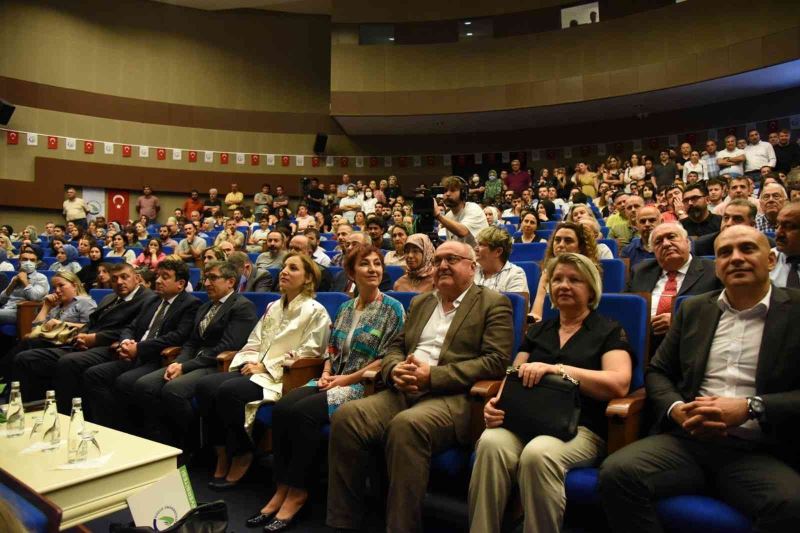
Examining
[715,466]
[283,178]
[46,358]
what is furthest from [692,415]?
[283,178]

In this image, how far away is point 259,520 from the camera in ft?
6.65

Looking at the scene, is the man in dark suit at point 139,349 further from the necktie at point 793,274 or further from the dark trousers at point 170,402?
the necktie at point 793,274

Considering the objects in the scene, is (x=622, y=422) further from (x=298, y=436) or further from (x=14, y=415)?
(x=14, y=415)

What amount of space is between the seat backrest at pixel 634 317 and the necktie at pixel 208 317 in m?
1.84

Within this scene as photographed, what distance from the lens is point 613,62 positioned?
915cm

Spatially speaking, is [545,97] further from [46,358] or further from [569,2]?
[46,358]

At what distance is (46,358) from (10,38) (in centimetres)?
816

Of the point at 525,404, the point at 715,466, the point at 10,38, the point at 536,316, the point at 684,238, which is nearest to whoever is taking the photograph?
the point at 715,466

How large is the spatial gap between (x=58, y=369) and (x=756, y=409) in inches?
127

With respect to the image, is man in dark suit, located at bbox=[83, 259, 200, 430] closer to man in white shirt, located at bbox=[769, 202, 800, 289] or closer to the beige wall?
man in white shirt, located at bbox=[769, 202, 800, 289]

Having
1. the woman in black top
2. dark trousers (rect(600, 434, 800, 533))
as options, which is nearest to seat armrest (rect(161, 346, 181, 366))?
the woman in black top

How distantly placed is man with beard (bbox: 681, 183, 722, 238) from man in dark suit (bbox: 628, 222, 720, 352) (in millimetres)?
1035

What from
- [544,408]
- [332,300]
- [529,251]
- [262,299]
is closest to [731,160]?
[529,251]

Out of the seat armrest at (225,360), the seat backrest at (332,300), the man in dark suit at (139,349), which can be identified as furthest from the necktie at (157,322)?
the seat backrest at (332,300)
